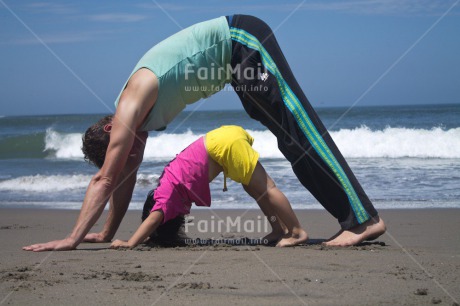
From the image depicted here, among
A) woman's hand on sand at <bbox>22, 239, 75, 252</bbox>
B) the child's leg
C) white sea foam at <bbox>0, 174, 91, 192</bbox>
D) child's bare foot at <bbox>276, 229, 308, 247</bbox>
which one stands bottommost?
white sea foam at <bbox>0, 174, 91, 192</bbox>

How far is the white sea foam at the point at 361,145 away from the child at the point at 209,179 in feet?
31.2

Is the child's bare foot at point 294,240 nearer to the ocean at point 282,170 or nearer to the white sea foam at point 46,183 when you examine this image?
the ocean at point 282,170

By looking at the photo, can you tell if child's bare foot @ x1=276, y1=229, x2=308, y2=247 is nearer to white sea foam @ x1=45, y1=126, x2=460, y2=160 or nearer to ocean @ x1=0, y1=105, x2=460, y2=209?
ocean @ x1=0, y1=105, x2=460, y2=209

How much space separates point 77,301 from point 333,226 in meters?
3.14

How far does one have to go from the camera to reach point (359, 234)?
412 centimetres

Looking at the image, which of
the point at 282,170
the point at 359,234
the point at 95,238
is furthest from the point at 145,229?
the point at 282,170

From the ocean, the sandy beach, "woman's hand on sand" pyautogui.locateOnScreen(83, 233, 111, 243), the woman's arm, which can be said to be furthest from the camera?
the ocean

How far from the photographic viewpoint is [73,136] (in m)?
19.6

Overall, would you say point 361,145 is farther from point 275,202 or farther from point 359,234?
point 275,202

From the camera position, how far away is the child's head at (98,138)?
4.24 metres

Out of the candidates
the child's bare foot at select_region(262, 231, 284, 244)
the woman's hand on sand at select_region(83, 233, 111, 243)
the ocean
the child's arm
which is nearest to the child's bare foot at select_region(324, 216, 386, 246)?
the child's bare foot at select_region(262, 231, 284, 244)

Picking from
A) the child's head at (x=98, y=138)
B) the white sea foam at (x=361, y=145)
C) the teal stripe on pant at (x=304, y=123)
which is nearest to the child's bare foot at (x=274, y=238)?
the teal stripe on pant at (x=304, y=123)

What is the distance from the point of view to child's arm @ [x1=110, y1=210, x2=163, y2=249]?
3.99 meters

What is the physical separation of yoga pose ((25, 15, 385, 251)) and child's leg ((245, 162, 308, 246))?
22 centimetres
